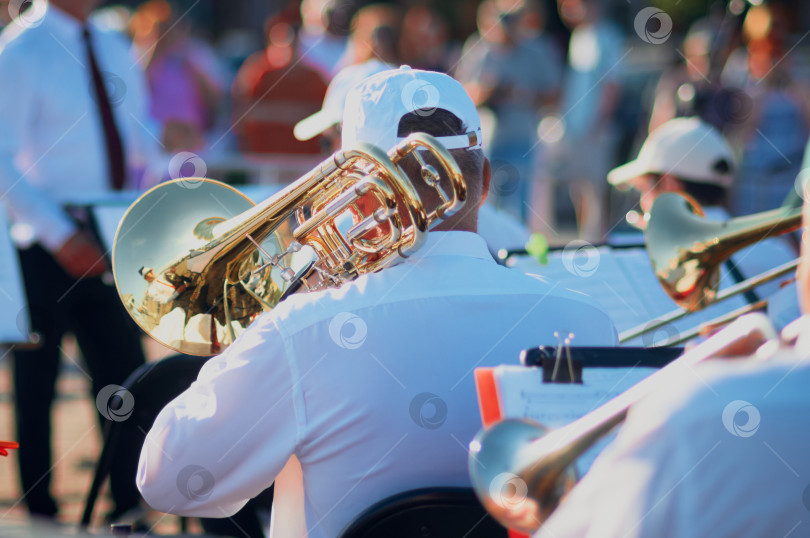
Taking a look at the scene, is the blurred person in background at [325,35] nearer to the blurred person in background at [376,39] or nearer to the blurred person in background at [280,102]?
the blurred person in background at [280,102]

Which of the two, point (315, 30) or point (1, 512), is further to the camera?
point (315, 30)

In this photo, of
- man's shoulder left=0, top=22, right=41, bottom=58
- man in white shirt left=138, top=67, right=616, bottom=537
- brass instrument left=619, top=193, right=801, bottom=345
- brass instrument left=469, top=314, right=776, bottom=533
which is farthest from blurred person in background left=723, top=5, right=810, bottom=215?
brass instrument left=469, top=314, right=776, bottom=533

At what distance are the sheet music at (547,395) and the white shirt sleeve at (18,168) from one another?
2.14m

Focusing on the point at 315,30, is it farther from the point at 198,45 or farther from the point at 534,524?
the point at 534,524

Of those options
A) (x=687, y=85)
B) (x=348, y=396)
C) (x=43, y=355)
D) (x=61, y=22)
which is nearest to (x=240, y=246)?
(x=348, y=396)

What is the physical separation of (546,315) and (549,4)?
544 inches

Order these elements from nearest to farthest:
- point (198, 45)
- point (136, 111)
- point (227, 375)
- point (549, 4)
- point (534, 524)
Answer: point (534, 524) < point (227, 375) < point (136, 111) < point (198, 45) < point (549, 4)

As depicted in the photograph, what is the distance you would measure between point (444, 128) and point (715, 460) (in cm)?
103

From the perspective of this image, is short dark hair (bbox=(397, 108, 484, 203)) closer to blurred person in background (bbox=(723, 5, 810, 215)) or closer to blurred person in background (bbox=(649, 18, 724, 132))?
blurred person in background (bbox=(649, 18, 724, 132))

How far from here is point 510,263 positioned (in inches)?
98.1

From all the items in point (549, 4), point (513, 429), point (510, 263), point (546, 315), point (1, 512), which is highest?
point (513, 429)

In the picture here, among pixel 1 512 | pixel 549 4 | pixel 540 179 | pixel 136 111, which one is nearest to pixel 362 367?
pixel 1 512

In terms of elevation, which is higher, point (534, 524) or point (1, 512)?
point (534, 524)

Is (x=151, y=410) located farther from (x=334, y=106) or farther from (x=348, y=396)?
(x=334, y=106)
